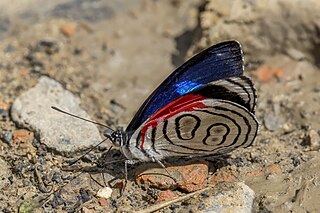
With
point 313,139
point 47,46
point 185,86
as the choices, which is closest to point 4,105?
point 47,46

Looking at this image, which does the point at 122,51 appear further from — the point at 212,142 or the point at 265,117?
the point at 212,142

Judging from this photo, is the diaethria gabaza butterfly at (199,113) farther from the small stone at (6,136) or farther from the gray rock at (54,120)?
the small stone at (6,136)

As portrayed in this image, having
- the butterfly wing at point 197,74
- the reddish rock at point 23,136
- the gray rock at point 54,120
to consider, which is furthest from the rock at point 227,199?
the reddish rock at point 23,136

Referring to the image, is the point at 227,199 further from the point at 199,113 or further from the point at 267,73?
the point at 267,73

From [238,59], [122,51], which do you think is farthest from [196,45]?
[238,59]

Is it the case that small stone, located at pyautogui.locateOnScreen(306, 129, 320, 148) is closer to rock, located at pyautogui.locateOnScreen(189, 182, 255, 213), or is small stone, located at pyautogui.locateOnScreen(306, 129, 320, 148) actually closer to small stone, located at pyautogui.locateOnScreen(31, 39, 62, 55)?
rock, located at pyautogui.locateOnScreen(189, 182, 255, 213)

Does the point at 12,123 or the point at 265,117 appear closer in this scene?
the point at 12,123
